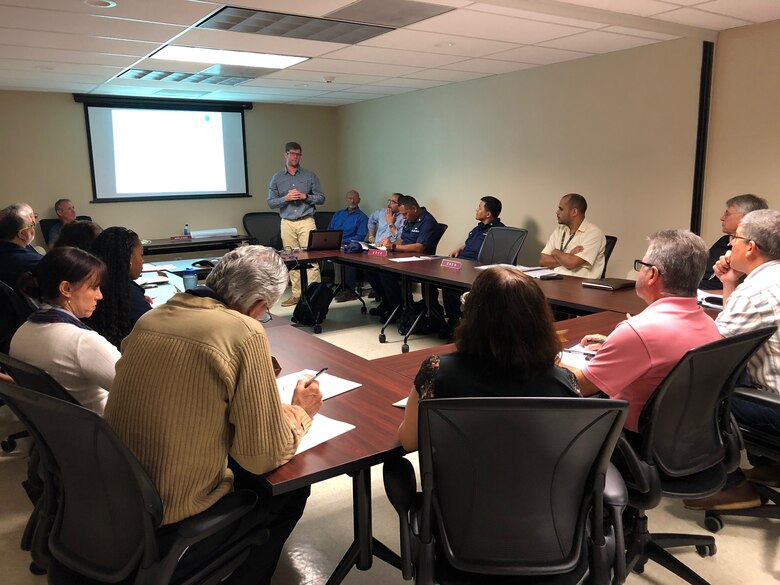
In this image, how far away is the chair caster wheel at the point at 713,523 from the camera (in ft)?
7.55

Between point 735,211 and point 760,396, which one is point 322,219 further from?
point 760,396

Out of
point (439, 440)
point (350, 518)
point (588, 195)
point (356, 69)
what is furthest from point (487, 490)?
point (356, 69)

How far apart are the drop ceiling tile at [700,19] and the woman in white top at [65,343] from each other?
3727 millimetres

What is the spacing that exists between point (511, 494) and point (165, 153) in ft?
23.7

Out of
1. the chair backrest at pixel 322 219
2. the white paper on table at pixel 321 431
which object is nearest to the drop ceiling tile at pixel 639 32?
the white paper on table at pixel 321 431

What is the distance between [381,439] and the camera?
5.39ft

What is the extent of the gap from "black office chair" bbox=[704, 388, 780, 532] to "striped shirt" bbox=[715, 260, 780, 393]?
0.11 metres

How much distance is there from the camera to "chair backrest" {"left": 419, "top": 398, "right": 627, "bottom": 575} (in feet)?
4.07

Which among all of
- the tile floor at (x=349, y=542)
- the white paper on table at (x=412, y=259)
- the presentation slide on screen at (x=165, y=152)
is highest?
the presentation slide on screen at (x=165, y=152)

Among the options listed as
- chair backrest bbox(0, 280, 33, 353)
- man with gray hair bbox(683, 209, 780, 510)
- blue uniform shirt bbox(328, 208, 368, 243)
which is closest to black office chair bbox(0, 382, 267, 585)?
chair backrest bbox(0, 280, 33, 353)

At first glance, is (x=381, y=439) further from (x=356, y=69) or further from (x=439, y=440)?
(x=356, y=69)

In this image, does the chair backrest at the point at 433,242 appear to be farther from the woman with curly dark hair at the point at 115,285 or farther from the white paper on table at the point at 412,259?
the woman with curly dark hair at the point at 115,285

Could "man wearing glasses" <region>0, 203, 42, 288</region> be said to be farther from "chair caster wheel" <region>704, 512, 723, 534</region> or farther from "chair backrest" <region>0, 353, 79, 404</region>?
"chair caster wheel" <region>704, 512, 723, 534</region>

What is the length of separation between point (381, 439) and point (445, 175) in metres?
5.47
